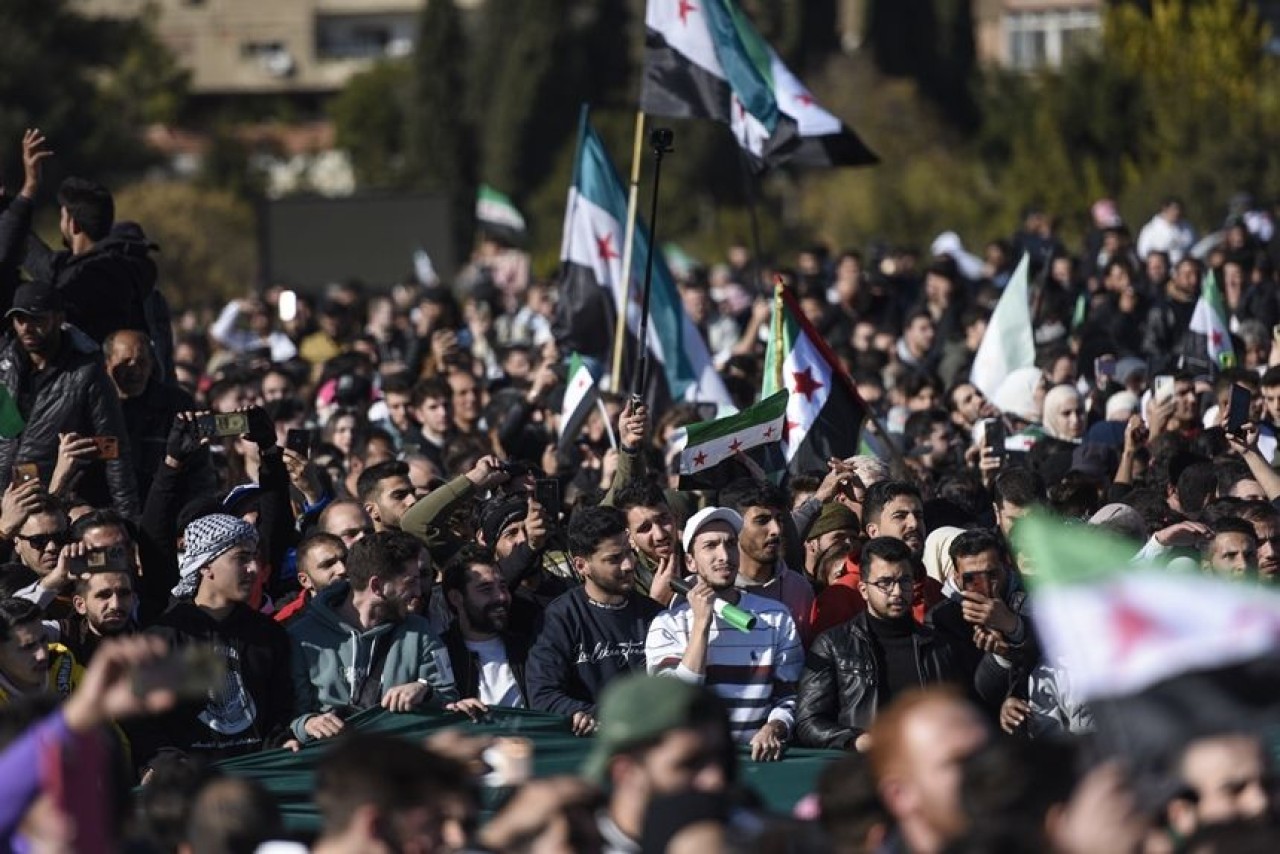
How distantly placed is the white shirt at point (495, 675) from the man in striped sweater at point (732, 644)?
56cm

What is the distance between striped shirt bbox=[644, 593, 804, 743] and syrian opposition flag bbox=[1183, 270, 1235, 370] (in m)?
7.86

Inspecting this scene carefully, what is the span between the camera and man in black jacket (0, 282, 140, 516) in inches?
476

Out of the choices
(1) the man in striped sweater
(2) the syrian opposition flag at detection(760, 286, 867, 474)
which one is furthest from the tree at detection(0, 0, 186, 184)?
(1) the man in striped sweater

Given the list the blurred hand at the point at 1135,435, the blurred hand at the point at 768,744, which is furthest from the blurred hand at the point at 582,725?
the blurred hand at the point at 1135,435

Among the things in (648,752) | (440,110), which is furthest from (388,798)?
(440,110)

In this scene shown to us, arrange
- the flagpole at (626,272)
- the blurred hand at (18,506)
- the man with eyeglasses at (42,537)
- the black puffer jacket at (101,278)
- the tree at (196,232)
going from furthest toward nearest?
the tree at (196,232) → the flagpole at (626,272) → the black puffer jacket at (101,278) → the blurred hand at (18,506) → the man with eyeglasses at (42,537)

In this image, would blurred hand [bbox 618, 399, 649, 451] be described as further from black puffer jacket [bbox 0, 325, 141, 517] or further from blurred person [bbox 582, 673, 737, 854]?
blurred person [bbox 582, 673, 737, 854]

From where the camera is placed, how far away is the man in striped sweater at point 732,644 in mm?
10406

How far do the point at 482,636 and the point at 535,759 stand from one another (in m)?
1.41

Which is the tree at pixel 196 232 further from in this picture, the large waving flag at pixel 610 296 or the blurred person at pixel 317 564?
the blurred person at pixel 317 564

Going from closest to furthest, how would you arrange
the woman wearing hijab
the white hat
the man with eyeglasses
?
the white hat
the man with eyeglasses
the woman wearing hijab

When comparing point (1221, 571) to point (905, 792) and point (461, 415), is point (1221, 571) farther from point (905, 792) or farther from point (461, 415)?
point (461, 415)

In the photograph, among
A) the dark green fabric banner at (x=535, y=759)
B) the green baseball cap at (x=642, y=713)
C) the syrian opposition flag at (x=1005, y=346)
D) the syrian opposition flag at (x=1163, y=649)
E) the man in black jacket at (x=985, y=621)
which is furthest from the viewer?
the syrian opposition flag at (x=1005, y=346)

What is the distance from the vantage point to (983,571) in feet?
35.0
